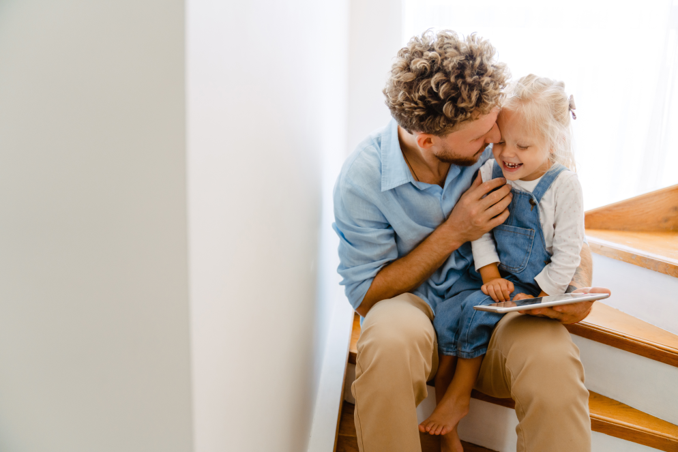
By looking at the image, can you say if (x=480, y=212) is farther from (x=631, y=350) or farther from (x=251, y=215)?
(x=251, y=215)

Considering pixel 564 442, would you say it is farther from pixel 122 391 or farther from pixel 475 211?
pixel 122 391

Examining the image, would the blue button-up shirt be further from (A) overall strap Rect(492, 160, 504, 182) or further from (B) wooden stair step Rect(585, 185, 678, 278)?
(B) wooden stair step Rect(585, 185, 678, 278)

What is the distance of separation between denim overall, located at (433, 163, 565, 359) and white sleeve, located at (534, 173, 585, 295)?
35 mm

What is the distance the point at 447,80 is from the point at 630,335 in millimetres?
922

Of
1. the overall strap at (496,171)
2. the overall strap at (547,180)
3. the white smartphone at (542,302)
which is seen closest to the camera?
the white smartphone at (542,302)

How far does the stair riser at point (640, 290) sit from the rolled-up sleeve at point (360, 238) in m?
0.86

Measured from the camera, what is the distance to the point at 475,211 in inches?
44.5

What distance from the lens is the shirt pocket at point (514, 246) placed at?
3.75 ft

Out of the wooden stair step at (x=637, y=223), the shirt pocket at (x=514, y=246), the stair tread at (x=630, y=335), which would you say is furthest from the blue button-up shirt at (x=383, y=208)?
the wooden stair step at (x=637, y=223)

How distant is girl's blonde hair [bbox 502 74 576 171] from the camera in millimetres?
1032

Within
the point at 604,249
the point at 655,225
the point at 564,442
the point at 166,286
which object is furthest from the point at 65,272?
the point at 655,225

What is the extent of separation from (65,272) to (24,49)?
0.59 feet

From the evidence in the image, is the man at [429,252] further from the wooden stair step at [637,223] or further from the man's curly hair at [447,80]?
the wooden stair step at [637,223]

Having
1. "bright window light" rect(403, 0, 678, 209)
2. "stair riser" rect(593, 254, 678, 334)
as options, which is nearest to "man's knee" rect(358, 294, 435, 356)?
"stair riser" rect(593, 254, 678, 334)
